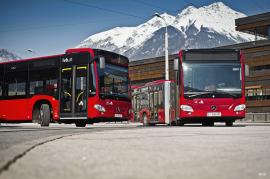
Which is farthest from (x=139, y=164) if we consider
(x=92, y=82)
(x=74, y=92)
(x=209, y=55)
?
(x=209, y=55)

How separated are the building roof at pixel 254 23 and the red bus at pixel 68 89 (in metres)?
47.0

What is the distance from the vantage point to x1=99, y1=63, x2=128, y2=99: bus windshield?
17.8m

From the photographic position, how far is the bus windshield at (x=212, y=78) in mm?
17938

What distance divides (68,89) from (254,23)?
49.9 meters

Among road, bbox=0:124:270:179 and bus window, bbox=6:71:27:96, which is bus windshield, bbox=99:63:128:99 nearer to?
bus window, bbox=6:71:27:96

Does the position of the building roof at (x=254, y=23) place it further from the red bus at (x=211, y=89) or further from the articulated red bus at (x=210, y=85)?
the red bus at (x=211, y=89)

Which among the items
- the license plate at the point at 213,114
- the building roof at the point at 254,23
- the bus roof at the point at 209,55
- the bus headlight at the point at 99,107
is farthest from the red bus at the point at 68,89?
the building roof at the point at 254,23

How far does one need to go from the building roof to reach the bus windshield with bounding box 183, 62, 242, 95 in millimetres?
47052

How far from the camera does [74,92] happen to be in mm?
17969

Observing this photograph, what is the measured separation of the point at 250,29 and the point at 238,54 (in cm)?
4810

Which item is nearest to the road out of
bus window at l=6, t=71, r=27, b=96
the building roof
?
bus window at l=6, t=71, r=27, b=96

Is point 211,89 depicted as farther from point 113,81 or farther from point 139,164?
point 139,164

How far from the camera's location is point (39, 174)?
12.7 feet

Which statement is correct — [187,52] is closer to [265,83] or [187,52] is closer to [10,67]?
[10,67]
